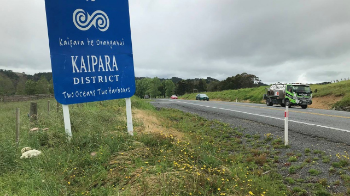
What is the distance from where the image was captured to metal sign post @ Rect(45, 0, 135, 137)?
15.5 feet

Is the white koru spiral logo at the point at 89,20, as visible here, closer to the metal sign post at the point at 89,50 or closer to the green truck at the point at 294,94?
the metal sign post at the point at 89,50

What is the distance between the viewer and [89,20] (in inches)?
199

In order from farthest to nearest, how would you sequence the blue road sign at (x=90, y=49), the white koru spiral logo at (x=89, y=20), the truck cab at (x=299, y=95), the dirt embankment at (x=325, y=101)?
1. the dirt embankment at (x=325, y=101)
2. the truck cab at (x=299, y=95)
3. the white koru spiral logo at (x=89, y=20)
4. the blue road sign at (x=90, y=49)

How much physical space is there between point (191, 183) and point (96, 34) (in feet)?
13.7

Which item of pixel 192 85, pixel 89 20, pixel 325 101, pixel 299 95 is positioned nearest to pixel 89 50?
pixel 89 20

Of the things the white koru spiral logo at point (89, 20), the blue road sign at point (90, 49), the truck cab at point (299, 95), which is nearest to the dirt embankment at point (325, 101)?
the truck cab at point (299, 95)

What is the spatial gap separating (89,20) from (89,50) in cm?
75

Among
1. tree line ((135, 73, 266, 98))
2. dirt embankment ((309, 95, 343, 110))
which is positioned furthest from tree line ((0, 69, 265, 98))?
dirt embankment ((309, 95, 343, 110))

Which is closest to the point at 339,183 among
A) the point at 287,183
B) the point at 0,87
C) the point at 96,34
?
the point at 287,183

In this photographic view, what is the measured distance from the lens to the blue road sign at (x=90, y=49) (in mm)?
4719

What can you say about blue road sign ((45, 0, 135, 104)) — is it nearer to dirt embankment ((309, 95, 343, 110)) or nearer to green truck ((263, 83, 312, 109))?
green truck ((263, 83, 312, 109))

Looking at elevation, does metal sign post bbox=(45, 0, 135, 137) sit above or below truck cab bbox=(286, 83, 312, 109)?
above

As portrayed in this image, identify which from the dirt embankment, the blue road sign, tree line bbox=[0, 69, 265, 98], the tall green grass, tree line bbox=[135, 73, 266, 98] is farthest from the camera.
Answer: tree line bbox=[135, 73, 266, 98]

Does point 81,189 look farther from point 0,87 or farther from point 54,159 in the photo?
point 0,87
